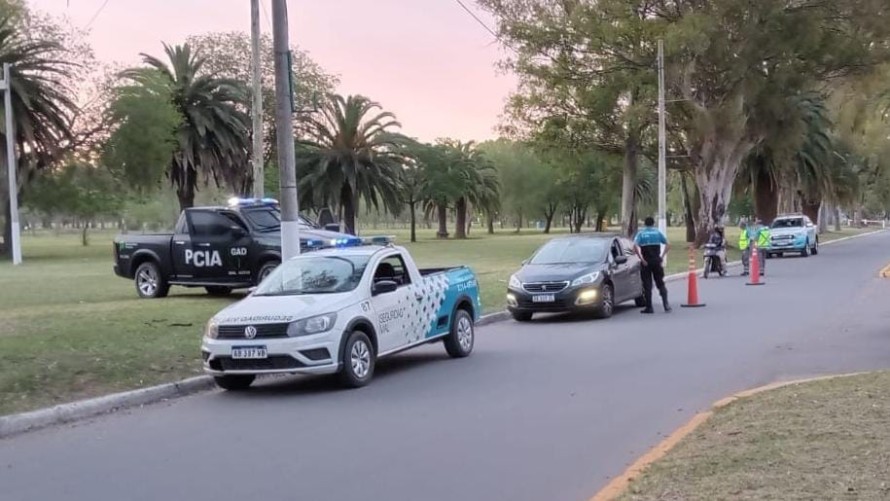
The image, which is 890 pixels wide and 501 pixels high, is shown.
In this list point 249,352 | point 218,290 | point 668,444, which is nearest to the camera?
point 668,444

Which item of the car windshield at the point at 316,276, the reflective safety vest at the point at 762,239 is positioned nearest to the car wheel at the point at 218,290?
the car windshield at the point at 316,276

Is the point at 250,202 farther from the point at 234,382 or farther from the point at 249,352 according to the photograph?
the point at 249,352

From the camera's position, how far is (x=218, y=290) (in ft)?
74.0

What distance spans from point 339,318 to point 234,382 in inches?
60.0

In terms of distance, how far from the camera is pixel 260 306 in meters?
10.7

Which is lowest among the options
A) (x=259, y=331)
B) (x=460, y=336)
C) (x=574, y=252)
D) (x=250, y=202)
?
(x=460, y=336)

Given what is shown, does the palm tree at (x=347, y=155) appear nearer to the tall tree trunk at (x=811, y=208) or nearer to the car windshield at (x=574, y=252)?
the tall tree trunk at (x=811, y=208)

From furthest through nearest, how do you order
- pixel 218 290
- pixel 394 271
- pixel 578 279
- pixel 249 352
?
pixel 218 290
pixel 578 279
pixel 394 271
pixel 249 352

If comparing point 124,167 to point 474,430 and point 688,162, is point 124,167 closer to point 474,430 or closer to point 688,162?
point 688,162

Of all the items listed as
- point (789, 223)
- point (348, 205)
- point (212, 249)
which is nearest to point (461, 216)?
point (348, 205)

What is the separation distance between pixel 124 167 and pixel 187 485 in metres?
49.7

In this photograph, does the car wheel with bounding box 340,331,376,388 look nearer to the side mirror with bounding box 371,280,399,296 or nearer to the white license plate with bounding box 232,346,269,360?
the side mirror with bounding box 371,280,399,296

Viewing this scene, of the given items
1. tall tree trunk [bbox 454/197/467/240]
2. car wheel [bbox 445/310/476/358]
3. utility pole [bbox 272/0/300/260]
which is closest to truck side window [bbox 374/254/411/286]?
car wheel [bbox 445/310/476/358]

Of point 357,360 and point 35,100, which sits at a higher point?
point 35,100
